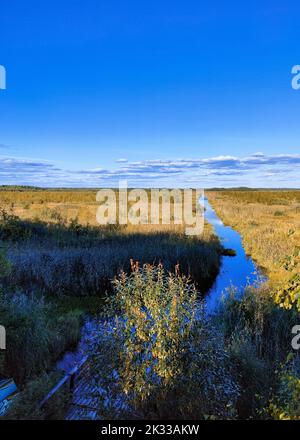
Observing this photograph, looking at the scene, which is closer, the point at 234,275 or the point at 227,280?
the point at 227,280

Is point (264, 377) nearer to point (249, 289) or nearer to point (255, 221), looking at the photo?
point (249, 289)

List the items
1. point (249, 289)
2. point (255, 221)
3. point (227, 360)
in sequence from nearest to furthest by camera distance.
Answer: point (227, 360)
point (249, 289)
point (255, 221)

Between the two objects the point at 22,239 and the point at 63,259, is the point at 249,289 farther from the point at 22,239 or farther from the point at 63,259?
the point at 22,239

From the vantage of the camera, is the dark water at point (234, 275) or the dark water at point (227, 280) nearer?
the dark water at point (227, 280)

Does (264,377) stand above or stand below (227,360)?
below

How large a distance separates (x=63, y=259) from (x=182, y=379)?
10.2m

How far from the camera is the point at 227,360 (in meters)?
5.91

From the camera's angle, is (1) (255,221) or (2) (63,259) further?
(1) (255,221)

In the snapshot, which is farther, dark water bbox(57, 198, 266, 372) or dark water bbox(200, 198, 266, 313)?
dark water bbox(200, 198, 266, 313)

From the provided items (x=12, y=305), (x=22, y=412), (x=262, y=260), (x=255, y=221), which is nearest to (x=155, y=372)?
(x=22, y=412)

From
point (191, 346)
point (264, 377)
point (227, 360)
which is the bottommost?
point (264, 377)

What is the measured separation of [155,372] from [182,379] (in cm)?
45

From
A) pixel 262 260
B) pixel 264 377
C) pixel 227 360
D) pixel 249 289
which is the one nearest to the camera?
pixel 227 360

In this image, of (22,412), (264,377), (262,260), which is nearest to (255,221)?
(262,260)
